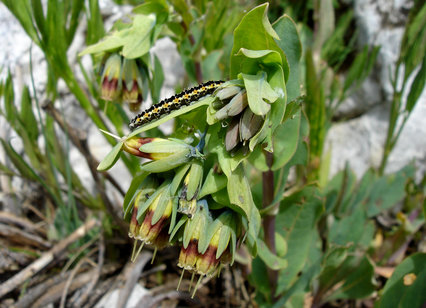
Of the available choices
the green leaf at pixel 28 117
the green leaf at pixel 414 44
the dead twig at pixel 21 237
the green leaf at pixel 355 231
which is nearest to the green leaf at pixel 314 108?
the green leaf at pixel 355 231

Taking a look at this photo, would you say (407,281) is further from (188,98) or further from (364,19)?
(364,19)

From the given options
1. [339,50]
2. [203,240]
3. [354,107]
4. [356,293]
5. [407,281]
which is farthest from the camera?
[354,107]

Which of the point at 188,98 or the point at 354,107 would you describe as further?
the point at 354,107

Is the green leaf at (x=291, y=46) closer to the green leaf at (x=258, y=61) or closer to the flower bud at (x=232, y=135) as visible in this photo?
the green leaf at (x=258, y=61)

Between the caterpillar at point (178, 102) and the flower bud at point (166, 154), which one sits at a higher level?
the caterpillar at point (178, 102)

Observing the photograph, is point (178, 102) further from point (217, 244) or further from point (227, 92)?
point (217, 244)

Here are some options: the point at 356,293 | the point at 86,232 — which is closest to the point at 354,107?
the point at 356,293
